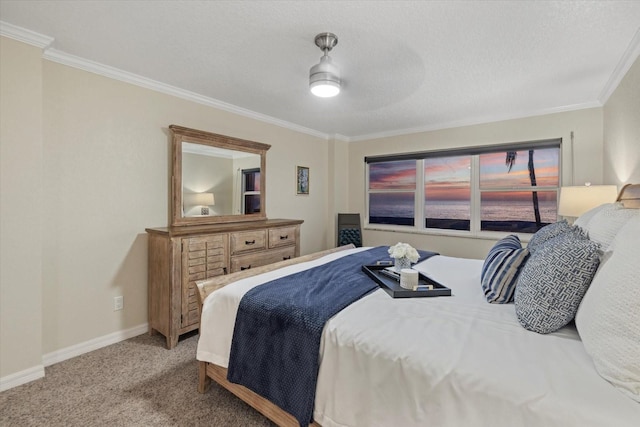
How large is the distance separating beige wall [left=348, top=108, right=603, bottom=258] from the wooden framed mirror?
74.5 inches

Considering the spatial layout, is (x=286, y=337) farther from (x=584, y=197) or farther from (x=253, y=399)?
(x=584, y=197)

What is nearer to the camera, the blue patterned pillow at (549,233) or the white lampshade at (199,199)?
the blue patterned pillow at (549,233)

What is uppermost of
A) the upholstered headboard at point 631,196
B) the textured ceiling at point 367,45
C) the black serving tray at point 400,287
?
the textured ceiling at point 367,45

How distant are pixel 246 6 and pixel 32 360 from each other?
2.83 metres

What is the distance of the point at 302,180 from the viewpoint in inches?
182

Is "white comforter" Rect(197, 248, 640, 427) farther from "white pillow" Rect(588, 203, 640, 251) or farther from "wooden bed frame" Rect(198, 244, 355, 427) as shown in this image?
"white pillow" Rect(588, 203, 640, 251)

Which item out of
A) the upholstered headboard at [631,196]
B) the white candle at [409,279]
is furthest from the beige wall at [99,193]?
the upholstered headboard at [631,196]

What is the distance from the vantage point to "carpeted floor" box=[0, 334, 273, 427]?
1714 mm

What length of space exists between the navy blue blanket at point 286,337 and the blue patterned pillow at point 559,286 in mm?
802

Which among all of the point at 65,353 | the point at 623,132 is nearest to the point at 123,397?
the point at 65,353

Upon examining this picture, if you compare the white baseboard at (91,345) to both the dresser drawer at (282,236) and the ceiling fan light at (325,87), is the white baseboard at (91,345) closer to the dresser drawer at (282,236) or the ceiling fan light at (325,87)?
the dresser drawer at (282,236)

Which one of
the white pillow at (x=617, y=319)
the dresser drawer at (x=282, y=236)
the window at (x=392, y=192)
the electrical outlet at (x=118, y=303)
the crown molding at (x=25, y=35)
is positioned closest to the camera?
the white pillow at (x=617, y=319)

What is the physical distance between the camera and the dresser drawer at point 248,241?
119 inches

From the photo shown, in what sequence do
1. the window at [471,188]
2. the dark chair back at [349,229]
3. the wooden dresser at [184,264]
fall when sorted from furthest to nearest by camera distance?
the dark chair back at [349,229] < the window at [471,188] < the wooden dresser at [184,264]
